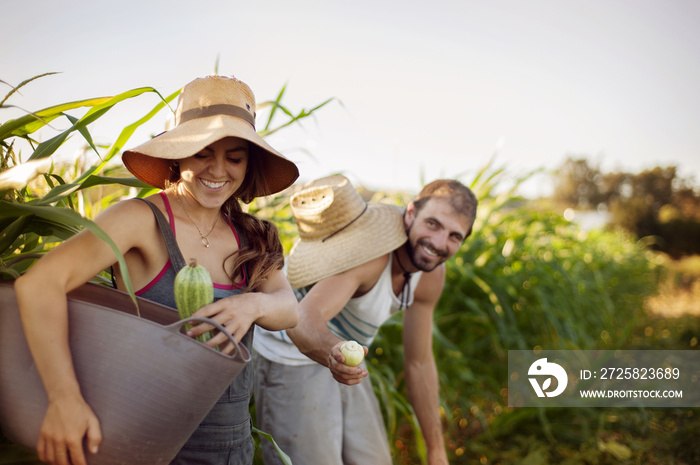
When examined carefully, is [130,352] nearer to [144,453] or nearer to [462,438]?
[144,453]

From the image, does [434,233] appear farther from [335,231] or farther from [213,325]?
[213,325]

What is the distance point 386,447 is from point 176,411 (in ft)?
4.72

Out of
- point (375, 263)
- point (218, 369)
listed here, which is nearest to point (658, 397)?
point (375, 263)

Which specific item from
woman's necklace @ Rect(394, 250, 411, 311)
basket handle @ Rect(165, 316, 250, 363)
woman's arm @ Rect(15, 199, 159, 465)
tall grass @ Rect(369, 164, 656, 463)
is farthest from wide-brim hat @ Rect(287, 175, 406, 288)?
woman's arm @ Rect(15, 199, 159, 465)

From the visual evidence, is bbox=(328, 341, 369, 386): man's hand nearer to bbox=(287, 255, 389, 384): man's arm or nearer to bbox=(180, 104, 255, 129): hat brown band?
bbox=(287, 255, 389, 384): man's arm

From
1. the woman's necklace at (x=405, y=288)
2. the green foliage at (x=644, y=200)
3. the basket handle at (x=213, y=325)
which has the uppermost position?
the basket handle at (x=213, y=325)

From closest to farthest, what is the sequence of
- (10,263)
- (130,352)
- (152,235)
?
(130,352)
(10,263)
(152,235)

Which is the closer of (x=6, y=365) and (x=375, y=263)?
(x=6, y=365)

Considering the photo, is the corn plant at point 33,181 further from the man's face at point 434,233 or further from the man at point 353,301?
the man's face at point 434,233

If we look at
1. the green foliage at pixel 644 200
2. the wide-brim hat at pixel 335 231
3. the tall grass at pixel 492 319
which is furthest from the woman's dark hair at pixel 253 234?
the green foliage at pixel 644 200

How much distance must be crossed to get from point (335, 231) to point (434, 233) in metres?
0.42

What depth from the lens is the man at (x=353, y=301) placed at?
6.47 feet

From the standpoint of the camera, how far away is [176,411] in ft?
2.99

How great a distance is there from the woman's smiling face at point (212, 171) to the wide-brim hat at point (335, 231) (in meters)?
0.77
